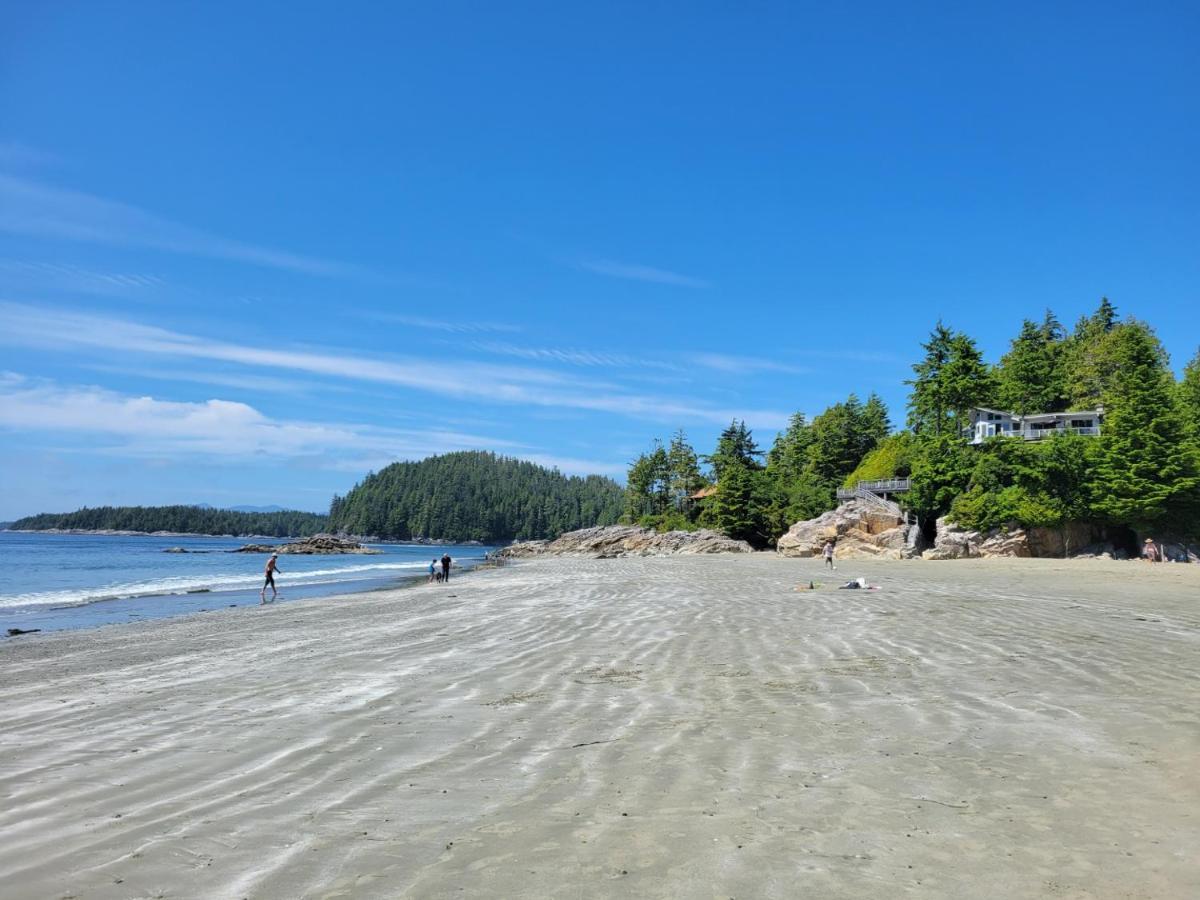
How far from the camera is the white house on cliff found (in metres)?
57.2

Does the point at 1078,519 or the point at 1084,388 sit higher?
the point at 1084,388

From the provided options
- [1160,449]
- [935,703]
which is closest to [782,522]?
[1160,449]

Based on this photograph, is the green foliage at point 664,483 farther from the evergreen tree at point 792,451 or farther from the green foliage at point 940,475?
the green foliage at point 940,475

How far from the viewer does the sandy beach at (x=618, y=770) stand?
11.6ft

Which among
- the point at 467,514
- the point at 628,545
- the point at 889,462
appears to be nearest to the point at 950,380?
the point at 889,462

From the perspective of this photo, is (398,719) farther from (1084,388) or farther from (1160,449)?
(1084,388)

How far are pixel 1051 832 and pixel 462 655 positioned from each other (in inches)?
330

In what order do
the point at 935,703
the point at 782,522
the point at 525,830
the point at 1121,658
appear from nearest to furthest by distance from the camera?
the point at 525,830 < the point at 935,703 < the point at 1121,658 < the point at 782,522

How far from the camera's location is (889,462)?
196 feet

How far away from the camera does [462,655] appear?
10859 mm

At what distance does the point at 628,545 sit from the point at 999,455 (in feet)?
129

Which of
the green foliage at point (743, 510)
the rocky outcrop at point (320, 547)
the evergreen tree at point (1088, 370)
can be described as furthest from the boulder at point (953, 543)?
the rocky outcrop at point (320, 547)

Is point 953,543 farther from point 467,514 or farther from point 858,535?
point 467,514

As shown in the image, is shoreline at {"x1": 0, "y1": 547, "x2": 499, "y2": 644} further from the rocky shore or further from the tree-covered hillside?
the tree-covered hillside
